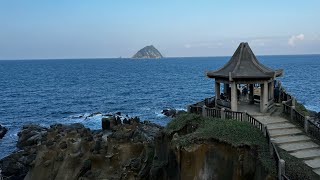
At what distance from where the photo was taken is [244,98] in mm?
30703

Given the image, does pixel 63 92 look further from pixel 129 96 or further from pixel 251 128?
pixel 251 128

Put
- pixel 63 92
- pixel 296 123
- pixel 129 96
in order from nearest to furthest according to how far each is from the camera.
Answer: pixel 296 123 → pixel 129 96 → pixel 63 92

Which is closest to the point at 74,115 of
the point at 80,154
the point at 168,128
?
the point at 80,154

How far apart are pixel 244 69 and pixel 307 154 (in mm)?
7301

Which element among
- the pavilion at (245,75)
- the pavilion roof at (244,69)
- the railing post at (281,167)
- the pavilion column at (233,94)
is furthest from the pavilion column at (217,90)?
the railing post at (281,167)

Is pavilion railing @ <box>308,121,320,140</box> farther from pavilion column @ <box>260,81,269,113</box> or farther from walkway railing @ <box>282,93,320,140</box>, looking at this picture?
pavilion column @ <box>260,81,269,113</box>

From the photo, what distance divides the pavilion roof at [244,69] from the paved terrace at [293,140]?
2825mm

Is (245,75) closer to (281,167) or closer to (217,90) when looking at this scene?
(217,90)

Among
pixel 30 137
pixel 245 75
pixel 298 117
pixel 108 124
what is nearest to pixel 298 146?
pixel 298 117

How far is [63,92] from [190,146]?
84294 millimetres

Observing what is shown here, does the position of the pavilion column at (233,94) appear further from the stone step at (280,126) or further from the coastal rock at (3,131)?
the coastal rock at (3,131)

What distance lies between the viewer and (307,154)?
18.6 metres

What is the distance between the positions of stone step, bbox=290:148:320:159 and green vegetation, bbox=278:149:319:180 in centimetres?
75

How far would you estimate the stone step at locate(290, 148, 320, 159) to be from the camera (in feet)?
60.1
